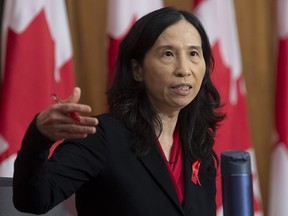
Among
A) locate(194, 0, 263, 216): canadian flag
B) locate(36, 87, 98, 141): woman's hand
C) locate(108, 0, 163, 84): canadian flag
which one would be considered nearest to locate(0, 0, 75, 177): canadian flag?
locate(108, 0, 163, 84): canadian flag

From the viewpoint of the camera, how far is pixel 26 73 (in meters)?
2.06

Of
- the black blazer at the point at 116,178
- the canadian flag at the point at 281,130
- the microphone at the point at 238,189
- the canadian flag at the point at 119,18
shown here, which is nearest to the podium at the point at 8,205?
the black blazer at the point at 116,178

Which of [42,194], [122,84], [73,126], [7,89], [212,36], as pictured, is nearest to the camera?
[73,126]

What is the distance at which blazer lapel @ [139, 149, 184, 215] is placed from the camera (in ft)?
4.13

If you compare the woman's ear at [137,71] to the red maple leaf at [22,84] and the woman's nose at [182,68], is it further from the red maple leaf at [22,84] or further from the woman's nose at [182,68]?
the red maple leaf at [22,84]

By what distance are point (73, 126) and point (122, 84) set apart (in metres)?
0.52

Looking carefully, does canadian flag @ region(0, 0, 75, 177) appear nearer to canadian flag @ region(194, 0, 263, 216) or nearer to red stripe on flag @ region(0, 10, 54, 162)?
red stripe on flag @ region(0, 10, 54, 162)

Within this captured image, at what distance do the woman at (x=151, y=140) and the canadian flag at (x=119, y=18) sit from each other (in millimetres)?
738

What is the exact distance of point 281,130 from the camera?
7.55 feet

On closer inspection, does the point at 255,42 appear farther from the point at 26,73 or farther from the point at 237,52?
the point at 26,73

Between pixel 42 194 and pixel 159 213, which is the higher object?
pixel 42 194

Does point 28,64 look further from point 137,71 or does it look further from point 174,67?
point 174,67

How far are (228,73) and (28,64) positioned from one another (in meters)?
0.69

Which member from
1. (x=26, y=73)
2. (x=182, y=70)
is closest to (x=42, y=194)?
(x=182, y=70)
